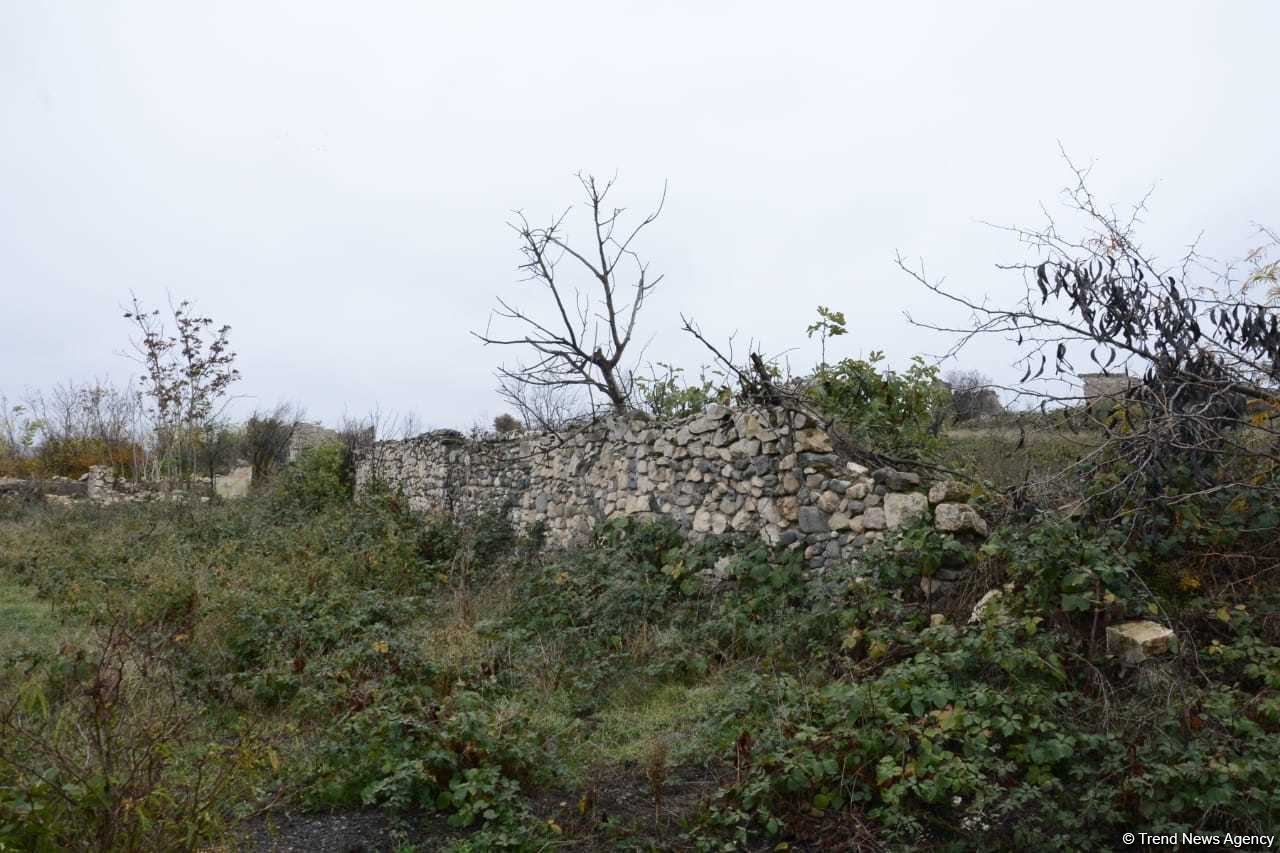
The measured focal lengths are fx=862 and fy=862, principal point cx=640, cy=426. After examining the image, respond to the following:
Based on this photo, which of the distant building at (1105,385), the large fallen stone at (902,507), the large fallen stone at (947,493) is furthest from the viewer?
the large fallen stone at (902,507)

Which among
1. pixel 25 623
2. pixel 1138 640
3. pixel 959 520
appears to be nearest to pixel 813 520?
pixel 959 520

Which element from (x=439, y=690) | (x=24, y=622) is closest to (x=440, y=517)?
(x=24, y=622)

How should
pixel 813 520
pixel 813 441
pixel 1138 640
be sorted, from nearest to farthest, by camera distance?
1. pixel 1138 640
2. pixel 813 520
3. pixel 813 441

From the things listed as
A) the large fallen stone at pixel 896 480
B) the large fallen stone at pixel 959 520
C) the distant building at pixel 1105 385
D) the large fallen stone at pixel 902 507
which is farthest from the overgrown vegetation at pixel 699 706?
the distant building at pixel 1105 385

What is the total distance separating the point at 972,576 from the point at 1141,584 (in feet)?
3.48

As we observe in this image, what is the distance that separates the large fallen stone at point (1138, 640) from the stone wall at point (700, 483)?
149 cm

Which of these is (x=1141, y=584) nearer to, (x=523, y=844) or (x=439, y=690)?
(x=523, y=844)

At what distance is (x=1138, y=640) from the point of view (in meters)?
4.57

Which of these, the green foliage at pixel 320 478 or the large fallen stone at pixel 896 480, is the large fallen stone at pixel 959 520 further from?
the green foliage at pixel 320 478

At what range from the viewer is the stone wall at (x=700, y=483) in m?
6.93

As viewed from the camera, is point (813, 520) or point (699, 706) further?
point (813, 520)

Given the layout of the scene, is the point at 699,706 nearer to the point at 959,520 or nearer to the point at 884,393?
the point at 959,520

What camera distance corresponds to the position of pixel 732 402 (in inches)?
332

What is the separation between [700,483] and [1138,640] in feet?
14.6
